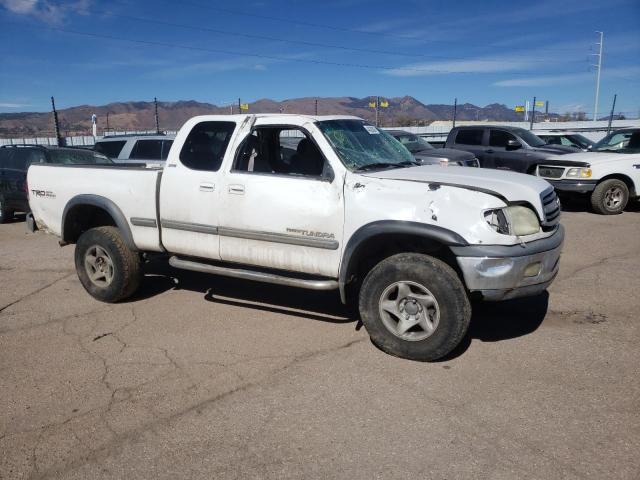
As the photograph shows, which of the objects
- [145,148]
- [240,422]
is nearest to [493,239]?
[240,422]

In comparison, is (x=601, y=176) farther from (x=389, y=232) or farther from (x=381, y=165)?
(x=389, y=232)

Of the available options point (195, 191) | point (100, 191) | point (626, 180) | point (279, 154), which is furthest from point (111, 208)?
point (626, 180)

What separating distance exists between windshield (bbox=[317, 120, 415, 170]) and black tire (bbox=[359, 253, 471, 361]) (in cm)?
95

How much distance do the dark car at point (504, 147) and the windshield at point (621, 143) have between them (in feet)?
2.03

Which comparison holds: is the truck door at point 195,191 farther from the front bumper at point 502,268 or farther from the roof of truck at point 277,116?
the front bumper at point 502,268

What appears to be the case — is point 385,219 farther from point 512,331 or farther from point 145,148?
point 145,148

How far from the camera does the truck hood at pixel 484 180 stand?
12.4 ft

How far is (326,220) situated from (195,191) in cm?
137

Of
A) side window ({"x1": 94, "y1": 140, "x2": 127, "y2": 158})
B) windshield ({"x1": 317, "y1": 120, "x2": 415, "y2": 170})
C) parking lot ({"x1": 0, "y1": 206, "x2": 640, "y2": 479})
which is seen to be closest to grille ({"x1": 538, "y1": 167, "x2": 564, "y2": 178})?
parking lot ({"x1": 0, "y1": 206, "x2": 640, "y2": 479})

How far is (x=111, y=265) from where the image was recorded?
531cm

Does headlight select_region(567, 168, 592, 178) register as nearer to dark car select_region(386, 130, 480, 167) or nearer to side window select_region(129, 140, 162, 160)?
dark car select_region(386, 130, 480, 167)

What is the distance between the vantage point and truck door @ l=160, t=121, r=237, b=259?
465 centimetres

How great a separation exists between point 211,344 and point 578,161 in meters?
8.71

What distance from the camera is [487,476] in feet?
8.55
